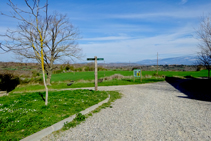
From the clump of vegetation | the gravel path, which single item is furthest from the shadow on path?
the clump of vegetation

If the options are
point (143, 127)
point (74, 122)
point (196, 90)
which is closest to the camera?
point (143, 127)

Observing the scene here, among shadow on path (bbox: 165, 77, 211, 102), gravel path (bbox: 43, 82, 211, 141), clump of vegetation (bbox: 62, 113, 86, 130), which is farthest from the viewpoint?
shadow on path (bbox: 165, 77, 211, 102)

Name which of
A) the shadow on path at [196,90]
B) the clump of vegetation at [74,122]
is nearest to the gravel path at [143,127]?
the clump of vegetation at [74,122]

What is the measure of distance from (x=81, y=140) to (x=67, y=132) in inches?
26.9

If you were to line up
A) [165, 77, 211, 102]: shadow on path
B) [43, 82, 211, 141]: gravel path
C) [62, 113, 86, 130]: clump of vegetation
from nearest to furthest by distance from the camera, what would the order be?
1. [43, 82, 211, 141]: gravel path
2. [62, 113, 86, 130]: clump of vegetation
3. [165, 77, 211, 102]: shadow on path

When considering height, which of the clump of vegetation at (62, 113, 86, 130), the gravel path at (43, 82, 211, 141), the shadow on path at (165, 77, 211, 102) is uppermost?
the clump of vegetation at (62, 113, 86, 130)

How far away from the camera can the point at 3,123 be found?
4.95m

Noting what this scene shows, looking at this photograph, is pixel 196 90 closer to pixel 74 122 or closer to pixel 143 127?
pixel 143 127

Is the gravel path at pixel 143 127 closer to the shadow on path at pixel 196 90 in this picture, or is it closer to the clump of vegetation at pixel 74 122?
the clump of vegetation at pixel 74 122

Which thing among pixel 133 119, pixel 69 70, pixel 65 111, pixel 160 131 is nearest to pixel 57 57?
pixel 65 111

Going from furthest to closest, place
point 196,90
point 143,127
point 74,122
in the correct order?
point 196,90
point 74,122
point 143,127

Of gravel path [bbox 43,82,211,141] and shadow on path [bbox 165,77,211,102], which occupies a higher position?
gravel path [bbox 43,82,211,141]

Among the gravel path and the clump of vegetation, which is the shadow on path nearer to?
the gravel path

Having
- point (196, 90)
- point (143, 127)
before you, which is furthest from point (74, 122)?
point (196, 90)
